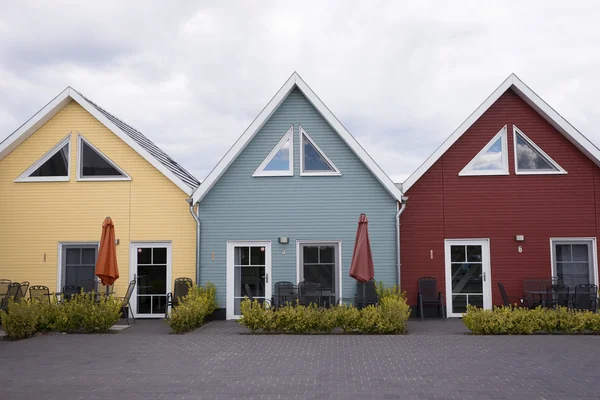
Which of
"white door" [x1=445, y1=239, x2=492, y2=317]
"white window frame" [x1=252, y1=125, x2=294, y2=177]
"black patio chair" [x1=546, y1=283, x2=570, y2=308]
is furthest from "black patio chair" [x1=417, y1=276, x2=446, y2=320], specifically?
"white window frame" [x1=252, y1=125, x2=294, y2=177]

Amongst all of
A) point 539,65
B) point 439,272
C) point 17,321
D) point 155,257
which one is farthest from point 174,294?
point 539,65

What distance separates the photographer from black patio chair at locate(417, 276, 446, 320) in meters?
15.5

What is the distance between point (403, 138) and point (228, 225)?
705cm

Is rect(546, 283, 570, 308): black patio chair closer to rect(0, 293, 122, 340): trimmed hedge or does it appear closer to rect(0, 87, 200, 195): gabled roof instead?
rect(0, 87, 200, 195): gabled roof

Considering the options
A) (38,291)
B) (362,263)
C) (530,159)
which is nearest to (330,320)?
(362,263)

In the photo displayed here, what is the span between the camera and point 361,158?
15273 mm

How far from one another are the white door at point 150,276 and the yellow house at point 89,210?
0.09 feet

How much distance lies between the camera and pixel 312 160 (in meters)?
15.8

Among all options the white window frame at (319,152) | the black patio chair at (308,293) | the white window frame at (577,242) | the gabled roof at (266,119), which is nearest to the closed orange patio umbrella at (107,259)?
the gabled roof at (266,119)

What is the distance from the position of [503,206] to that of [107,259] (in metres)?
9.90

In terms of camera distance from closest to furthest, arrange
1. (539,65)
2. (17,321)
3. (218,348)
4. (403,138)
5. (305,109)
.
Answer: (218,348) → (17,321) → (539,65) → (305,109) → (403,138)

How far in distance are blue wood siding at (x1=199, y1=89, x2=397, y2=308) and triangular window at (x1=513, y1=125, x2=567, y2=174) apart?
3623 millimetres

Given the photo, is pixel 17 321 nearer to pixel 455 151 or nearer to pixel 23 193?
pixel 23 193

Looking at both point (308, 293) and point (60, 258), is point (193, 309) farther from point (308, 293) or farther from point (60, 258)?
point (60, 258)
